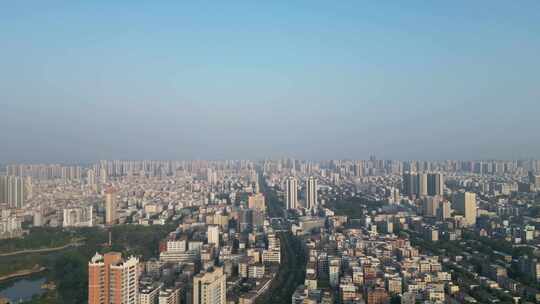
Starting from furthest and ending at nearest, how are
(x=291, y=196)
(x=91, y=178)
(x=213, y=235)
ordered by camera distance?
(x=91, y=178), (x=291, y=196), (x=213, y=235)

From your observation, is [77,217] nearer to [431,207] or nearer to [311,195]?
[311,195]

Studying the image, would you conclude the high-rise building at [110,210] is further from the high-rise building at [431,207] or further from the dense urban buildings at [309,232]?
the high-rise building at [431,207]

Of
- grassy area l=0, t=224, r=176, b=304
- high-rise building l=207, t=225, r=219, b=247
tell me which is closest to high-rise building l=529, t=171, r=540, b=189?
high-rise building l=207, t=225, r=219, b=247

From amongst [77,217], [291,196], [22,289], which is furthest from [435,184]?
[22,289]

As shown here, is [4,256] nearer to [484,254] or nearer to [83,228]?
[83,228]

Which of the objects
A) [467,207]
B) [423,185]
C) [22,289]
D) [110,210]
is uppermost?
[423,185]

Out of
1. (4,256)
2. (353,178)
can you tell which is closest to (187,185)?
(353,178)

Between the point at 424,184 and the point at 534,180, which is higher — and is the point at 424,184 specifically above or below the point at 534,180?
below
